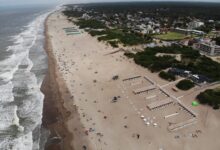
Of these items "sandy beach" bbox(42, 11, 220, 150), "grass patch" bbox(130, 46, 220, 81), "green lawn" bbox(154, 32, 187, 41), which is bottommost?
"green lawn" bbox(154, 32, 187, 41)

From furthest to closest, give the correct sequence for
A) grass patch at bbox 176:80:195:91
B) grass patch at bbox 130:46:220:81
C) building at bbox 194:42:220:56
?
building at bbox 194:42:220:56
grass patch at bbox 130:46:220:81
grass patch at bbox 176:80:195:91

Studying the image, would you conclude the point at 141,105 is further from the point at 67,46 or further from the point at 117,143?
the point at 67,46

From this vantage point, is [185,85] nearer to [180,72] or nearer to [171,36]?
[180,72]

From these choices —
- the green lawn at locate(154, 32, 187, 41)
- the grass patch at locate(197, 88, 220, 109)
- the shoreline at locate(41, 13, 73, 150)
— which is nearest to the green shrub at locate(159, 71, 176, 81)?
the grass patch at locate(197, 88, 220, 109)

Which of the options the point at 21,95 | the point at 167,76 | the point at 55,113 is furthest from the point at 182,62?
the point at 21,95

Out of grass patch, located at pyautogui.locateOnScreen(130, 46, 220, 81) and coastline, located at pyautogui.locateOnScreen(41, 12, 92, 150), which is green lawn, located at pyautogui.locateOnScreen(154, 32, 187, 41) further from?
coastline, located at pyautogui.locateOnScreen(41, 12, 92, 150)

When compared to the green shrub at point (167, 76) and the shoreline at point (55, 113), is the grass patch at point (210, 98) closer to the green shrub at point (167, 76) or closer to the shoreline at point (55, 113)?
the green shrub at point (167, 76)

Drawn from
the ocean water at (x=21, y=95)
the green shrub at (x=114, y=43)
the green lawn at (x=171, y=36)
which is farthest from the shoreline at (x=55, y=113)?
the green lawn at (x=171, y=36)
